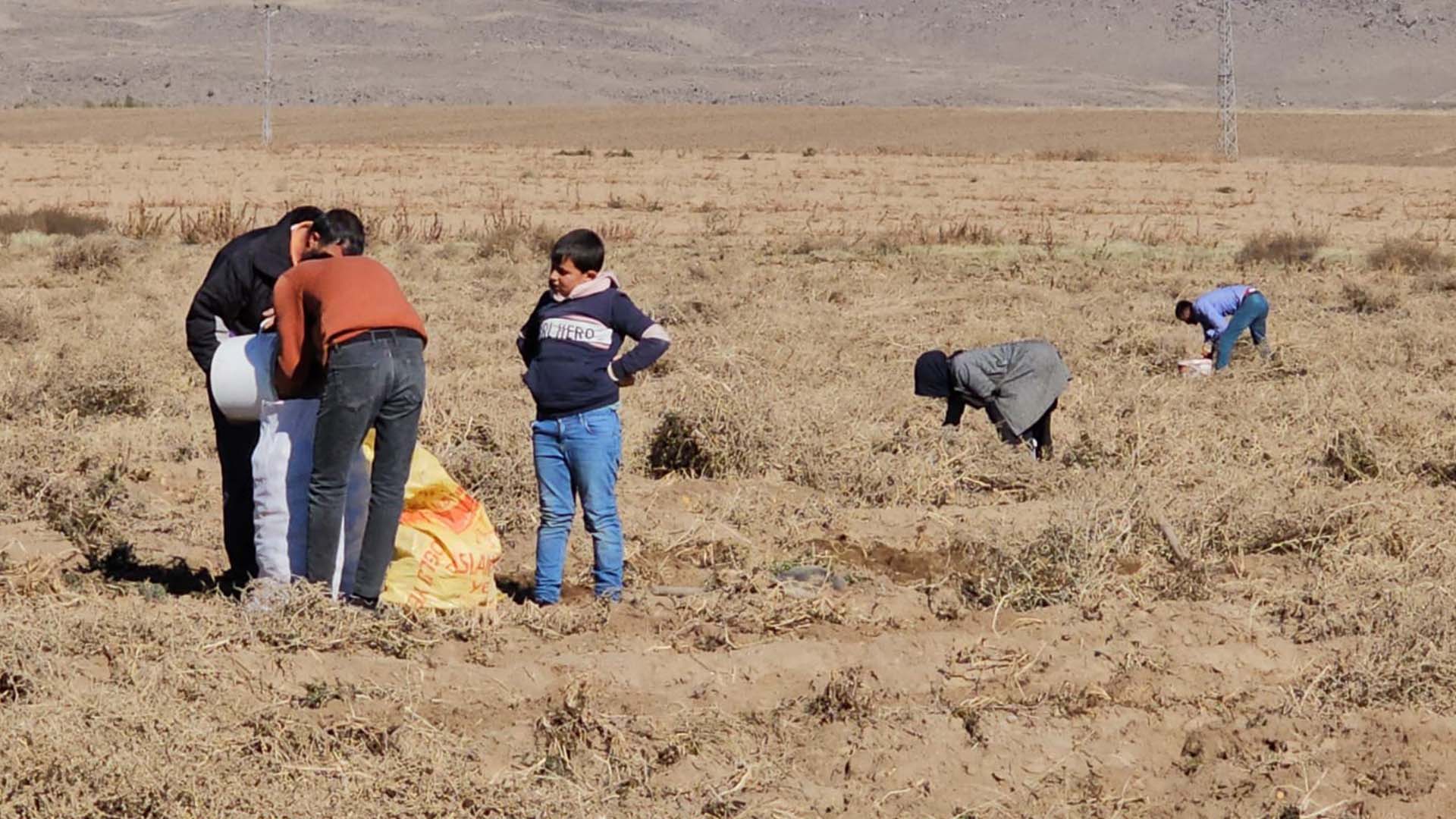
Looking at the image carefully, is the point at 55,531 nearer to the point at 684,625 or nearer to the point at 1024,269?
the point at 684,625

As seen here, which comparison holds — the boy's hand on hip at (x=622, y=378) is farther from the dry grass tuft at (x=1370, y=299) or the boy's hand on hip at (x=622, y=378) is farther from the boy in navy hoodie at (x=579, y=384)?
the dry grass tuft at (x=1370, y=299)

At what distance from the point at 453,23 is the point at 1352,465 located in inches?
4614

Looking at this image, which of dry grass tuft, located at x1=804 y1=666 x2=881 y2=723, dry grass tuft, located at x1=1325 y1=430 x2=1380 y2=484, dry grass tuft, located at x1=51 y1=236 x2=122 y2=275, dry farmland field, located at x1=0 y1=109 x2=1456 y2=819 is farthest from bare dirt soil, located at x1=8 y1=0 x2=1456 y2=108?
dry grass tuft, located at x1=804 y1=666 x2=881 y2=723

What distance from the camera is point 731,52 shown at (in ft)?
417

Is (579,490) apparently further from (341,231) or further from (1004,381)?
(1004,381)

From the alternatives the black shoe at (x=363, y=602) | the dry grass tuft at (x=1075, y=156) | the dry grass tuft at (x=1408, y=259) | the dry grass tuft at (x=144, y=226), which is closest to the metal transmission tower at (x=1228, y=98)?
the dry grass tuft at (x=1075, y=156)

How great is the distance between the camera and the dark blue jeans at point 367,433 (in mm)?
5961

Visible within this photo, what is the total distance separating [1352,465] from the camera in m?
9.05

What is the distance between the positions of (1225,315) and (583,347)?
724 cm

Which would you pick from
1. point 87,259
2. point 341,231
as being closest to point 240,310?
point 341,231

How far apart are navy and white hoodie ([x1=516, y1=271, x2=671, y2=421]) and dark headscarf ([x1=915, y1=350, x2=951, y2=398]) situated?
9.40ft

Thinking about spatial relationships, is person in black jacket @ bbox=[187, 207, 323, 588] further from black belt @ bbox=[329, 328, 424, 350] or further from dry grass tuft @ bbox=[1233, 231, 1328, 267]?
dry grass tuft @ bbox=[1233, 231, 1328, 267]

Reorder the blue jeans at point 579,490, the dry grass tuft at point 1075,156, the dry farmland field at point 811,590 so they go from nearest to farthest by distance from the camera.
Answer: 1. the dry farmland field at point 811,590
2. the blue jeans at point 579,490
3. the dry grass tuft at point 1075,156

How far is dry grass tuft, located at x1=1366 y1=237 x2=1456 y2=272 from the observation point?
61.0ft
